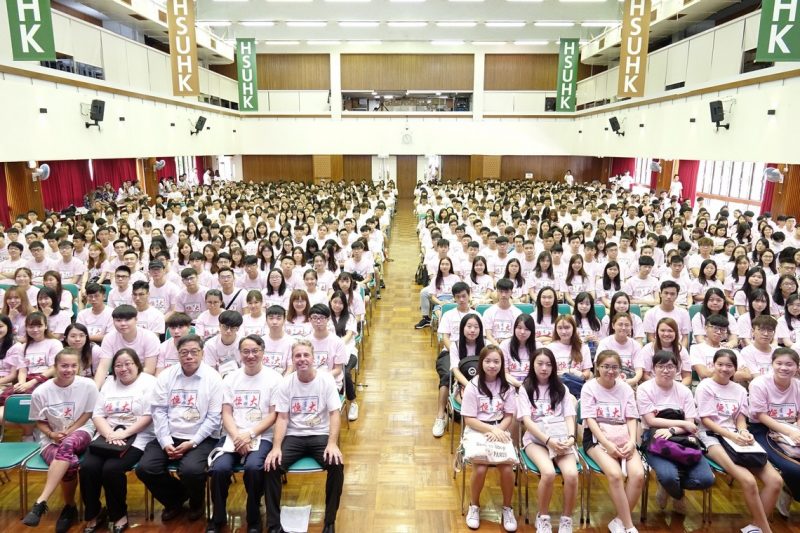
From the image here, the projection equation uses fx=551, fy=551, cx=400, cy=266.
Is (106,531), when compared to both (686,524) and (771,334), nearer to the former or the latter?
(686,524)

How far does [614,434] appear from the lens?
4.54 meters

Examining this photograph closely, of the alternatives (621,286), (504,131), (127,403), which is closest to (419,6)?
(504,131)

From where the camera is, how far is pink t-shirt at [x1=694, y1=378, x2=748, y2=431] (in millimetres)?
4691

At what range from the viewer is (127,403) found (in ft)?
15.4

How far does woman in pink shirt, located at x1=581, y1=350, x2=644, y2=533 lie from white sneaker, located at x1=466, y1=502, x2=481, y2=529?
1.04m

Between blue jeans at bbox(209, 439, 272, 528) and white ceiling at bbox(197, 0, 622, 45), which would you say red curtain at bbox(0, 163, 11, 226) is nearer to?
blue jeans at bbox(209, 439, 272, 528)

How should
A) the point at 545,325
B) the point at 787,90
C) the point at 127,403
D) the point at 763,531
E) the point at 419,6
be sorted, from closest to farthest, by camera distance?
1. the point at 763,531
2. the point at 127,403
3. the point at 545,325
4. the point at 787,90
5. the point at 419,6

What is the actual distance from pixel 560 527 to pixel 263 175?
30.3 meters

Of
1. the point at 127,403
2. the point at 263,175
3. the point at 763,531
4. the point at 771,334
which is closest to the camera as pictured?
the point at 763,531

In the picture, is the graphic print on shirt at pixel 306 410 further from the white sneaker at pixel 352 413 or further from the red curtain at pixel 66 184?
the red curtain at pixel 66 184

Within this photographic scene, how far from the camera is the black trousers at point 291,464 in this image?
4.35 metres

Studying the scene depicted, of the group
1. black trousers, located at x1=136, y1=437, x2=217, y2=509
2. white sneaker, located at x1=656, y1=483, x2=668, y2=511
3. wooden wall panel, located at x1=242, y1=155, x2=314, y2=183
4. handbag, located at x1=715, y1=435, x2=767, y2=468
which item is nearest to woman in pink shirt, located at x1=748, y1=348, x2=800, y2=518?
handbag, located at x1=715, y1=435, x2=767, y2=468

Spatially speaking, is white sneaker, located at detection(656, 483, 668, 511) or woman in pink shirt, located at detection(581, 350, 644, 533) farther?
white sneaker, located at detection(656, 483, 668, 511)

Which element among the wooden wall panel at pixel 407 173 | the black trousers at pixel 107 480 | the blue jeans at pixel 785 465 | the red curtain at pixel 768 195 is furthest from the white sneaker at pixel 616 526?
the wooden wall panel at pixel 407 173
